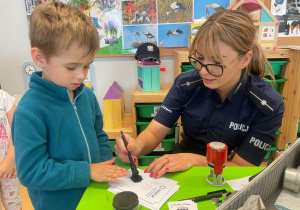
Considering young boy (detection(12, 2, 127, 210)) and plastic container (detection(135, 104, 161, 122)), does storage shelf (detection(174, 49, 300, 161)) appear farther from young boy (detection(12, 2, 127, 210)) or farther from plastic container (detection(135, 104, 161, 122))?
young boy (detection(12, 2, 127, 210))

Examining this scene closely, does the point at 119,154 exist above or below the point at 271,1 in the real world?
below

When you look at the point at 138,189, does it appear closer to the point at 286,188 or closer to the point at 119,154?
the point at 119,154

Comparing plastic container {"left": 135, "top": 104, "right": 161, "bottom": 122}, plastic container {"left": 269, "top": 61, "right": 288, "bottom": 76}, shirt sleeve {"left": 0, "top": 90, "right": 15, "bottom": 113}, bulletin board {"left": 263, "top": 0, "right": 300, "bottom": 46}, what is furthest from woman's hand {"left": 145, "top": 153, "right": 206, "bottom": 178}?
bulletin board {"left": 263, "top": 0, "right": 300, "bottom": 46}

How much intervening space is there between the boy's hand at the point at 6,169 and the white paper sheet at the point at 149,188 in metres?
0.74

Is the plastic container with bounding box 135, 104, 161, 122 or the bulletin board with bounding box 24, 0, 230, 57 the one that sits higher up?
the bulletin board with bounding box 24, 0, 230, 57

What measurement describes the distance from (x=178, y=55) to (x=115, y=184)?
1.30 meters

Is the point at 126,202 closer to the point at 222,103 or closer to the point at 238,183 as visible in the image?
the point at 238,183

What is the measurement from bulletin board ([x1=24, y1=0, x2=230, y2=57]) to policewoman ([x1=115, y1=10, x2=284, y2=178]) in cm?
99

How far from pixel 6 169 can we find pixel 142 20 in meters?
1.48

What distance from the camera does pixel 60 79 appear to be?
0.80 metres

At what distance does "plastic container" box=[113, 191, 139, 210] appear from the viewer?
58 centimetres

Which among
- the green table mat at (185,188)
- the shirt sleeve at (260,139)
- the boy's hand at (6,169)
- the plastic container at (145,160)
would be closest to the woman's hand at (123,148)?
the green table mat at (185,188)

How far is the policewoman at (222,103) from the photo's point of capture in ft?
3.02

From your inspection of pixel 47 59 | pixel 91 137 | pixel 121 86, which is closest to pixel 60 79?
pixel 47 59
